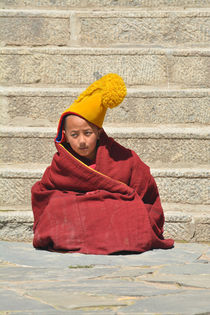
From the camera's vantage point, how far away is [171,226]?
4145 millimetres

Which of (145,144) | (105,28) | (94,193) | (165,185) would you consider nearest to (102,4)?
(105,28)

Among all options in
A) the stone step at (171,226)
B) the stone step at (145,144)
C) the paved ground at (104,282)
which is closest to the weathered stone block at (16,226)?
the stone step at (171,226)

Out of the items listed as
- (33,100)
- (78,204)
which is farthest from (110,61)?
(78,204)

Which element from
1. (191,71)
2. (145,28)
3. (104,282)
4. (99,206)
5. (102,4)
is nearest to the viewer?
(104,282)

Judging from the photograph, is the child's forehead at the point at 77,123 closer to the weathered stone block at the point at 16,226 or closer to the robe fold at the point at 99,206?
the robe fold at the point at 99,206

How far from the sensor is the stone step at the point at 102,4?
18.7 ft

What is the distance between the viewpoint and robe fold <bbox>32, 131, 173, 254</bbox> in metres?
3.51

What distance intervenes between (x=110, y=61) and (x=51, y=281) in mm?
2746

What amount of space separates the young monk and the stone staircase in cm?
52

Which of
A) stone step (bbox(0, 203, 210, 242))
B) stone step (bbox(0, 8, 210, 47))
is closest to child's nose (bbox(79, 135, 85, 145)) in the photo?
stone step (bbox(0, 203, 210, 242))

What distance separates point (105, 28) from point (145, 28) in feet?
1.13

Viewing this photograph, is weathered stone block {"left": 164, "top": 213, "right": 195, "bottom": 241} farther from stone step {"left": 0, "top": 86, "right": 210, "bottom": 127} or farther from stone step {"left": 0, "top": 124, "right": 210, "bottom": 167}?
stone step {"left": 0, "top": 86, "right": 210, "bottom": 127}

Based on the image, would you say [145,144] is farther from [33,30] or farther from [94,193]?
[33,30]

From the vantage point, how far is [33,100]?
4957mm
